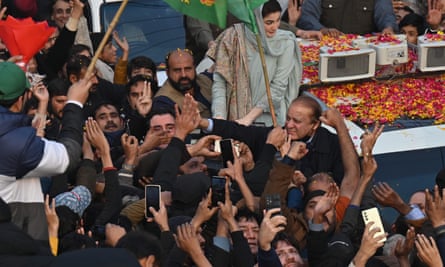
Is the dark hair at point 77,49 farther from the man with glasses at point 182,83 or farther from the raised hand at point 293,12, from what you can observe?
the raised hand at point 293,12

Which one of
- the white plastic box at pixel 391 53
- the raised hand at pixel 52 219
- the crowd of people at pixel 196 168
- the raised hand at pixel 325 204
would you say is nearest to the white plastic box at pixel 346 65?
the white plastic box at pixel 391 53

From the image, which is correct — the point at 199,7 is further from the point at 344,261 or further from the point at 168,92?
the point at 344,261

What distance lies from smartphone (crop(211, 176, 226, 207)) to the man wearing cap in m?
1.08

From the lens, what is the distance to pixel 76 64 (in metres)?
12.8

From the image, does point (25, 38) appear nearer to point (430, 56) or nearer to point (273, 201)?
point (273, 201)

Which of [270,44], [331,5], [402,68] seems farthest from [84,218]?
[331,5]

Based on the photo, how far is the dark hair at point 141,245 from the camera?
8.48 meters

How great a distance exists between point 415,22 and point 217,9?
3.50 metres

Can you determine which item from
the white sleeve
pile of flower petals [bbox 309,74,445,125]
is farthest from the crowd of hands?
pile of flower petals [bbox 309,74,445,125]

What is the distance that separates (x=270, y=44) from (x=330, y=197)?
2771 millimetres

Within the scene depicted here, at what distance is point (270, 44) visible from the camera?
12.8 m

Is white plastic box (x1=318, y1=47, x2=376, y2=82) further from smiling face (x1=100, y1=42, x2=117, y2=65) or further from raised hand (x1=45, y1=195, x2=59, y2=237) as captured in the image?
raised hand (x1=45, y1=195, x2=59, y2=237)

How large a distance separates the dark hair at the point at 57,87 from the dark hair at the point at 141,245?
12.2 feet

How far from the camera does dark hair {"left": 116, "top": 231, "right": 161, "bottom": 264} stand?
27.8 ft
